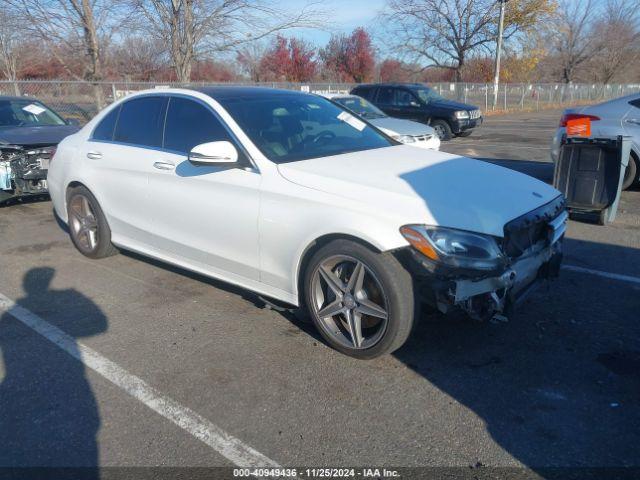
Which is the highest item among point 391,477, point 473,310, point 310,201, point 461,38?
point 461,38

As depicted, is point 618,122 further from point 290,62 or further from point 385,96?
point 290,62

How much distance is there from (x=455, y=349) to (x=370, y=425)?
1026 mm

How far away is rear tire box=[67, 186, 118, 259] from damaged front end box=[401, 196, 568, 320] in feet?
11.2

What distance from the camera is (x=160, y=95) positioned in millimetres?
4766

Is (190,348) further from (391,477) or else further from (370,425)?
(391,477)

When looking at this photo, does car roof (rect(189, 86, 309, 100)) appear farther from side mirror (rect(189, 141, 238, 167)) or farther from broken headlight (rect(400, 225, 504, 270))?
broken headlight (rect(400, 225, 504, 270))

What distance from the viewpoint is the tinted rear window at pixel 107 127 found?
5195 mm

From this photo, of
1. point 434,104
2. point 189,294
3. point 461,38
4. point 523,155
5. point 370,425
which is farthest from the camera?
point 461,38

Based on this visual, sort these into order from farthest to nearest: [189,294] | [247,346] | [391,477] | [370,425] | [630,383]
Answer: [189,294], [247,346], [630,383], [370,425], [391,477]

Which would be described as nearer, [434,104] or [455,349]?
[455,349]

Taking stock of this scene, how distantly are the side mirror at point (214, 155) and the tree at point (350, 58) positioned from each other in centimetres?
4607

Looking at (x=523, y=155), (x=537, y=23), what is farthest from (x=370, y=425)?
(x=537, y=23)

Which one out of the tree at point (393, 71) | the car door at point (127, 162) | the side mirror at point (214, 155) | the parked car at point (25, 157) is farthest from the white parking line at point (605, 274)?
the tree at point (393, 71)

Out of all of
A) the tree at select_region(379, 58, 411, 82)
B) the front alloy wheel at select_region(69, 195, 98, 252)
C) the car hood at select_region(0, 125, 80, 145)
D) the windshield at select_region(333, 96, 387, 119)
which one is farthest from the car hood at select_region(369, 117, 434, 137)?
the tree at select_region(379, 58, 411, 82)
